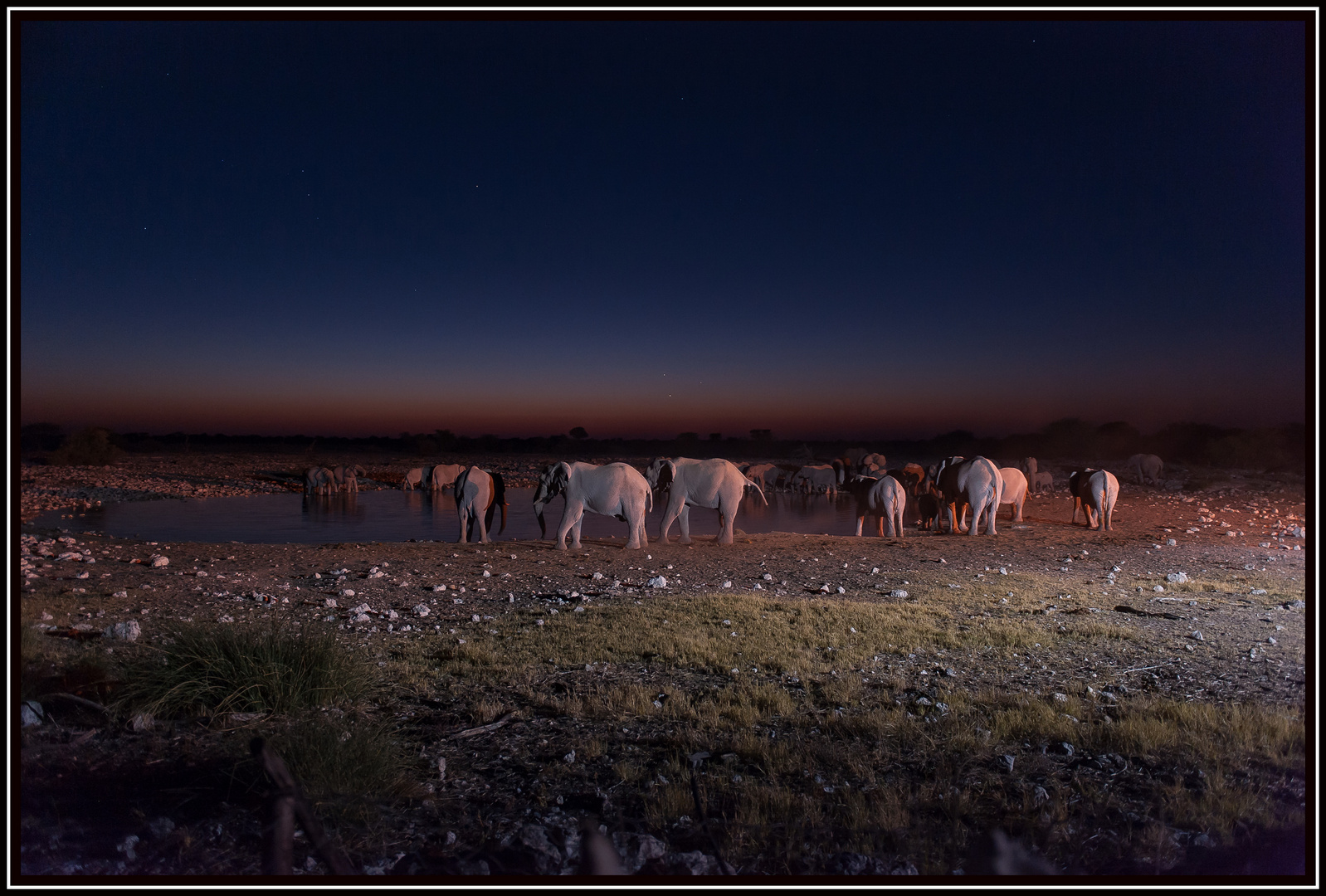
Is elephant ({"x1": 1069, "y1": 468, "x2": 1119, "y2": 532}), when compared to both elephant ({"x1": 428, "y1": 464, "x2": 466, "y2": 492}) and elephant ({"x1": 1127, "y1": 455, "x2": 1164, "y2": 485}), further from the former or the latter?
elephant ({"x1": 428, "y1": 464, "x2": 466, "y2": 492})

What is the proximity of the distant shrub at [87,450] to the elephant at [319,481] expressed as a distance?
75.6ft

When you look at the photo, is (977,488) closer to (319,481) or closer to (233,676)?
(233,676)

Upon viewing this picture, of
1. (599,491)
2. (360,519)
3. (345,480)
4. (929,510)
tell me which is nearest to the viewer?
(599,491)

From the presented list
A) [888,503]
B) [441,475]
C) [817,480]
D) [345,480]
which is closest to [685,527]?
[888,503]

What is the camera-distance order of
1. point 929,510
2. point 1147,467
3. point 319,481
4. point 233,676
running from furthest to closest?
point 319,481, point 1147,467, point 929,510, point 233,676

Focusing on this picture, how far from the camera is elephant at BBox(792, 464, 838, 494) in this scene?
37.4 m

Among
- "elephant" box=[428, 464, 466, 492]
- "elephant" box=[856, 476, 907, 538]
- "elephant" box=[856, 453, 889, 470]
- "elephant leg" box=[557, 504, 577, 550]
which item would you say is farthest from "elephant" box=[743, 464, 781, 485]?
"elephant leg" box=[557, 504, 577, 550]

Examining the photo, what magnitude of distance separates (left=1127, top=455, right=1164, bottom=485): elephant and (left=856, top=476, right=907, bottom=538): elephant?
538 inches

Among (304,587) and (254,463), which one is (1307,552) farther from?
(254,463)

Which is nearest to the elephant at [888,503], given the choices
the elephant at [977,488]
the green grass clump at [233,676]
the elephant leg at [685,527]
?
the elephant at [977,488]

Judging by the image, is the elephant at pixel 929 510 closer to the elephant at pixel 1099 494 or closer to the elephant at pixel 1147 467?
the elephant at pixel 1099 494

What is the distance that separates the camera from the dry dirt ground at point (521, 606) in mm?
3160

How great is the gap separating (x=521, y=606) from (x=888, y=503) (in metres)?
12.4

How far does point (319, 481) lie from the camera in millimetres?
34500
